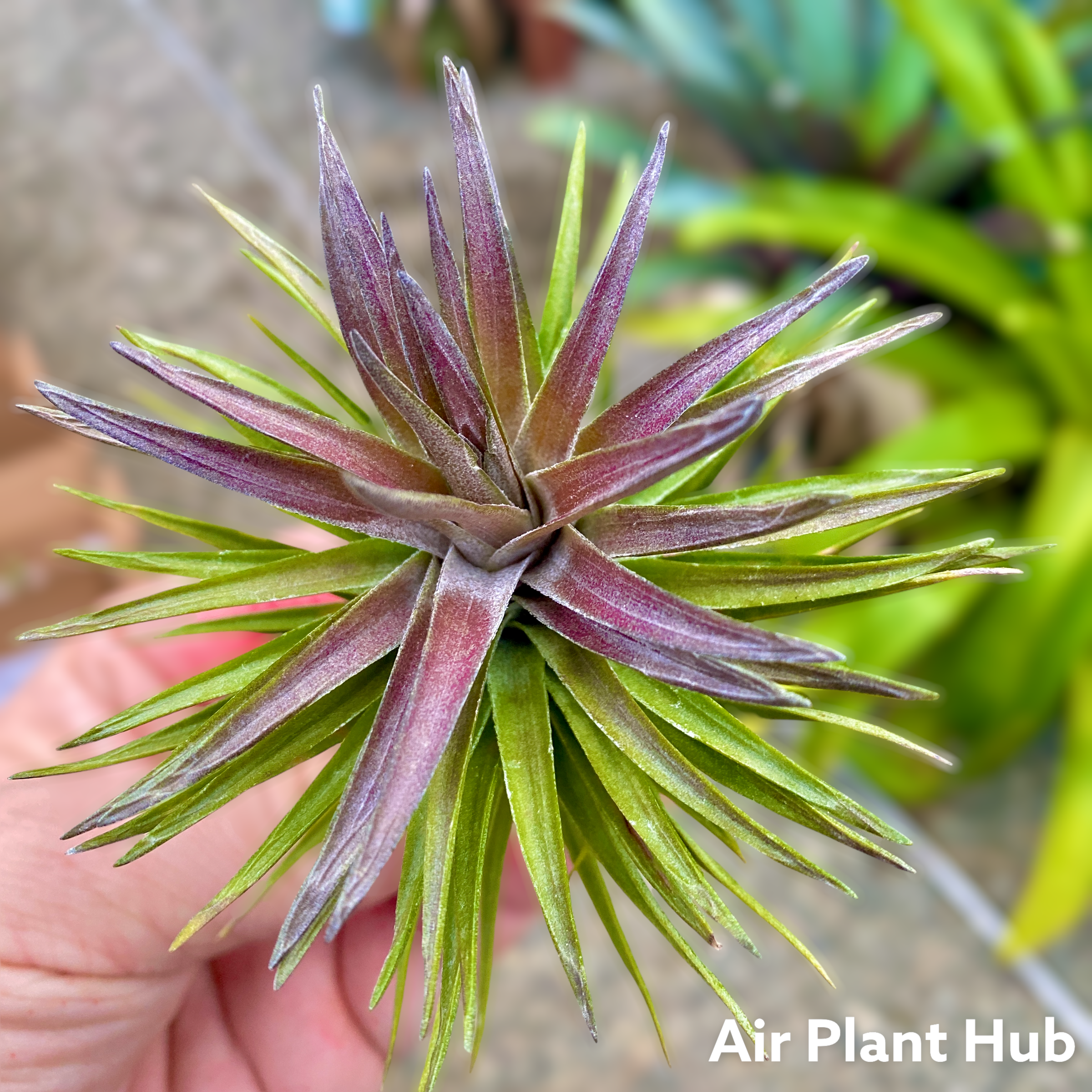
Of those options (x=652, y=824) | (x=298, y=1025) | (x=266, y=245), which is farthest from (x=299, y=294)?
(x=298, y=1025)

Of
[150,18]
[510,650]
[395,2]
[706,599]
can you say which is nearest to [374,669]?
[510,650]

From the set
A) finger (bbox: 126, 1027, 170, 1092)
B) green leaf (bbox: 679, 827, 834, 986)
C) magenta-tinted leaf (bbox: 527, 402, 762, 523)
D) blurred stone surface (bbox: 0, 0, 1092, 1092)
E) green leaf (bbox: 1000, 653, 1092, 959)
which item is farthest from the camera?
blurred stone surface (bbox: 0, 0, 1092, 1092)

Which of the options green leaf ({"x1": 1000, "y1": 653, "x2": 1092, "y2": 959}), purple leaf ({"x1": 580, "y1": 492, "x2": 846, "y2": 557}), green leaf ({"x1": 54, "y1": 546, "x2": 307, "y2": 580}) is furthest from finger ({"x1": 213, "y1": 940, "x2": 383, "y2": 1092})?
green leaf ({"x1": 1000, "y1": 653, "x2": 1092, "y2": 959})

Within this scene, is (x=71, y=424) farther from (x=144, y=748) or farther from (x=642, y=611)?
(x=642, y=611)

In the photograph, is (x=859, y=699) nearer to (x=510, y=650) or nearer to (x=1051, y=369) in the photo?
(x=1051, y=369)

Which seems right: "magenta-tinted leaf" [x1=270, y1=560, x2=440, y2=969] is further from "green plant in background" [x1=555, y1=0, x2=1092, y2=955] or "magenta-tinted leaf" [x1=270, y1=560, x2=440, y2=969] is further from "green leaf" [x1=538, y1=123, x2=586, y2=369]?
"green plant in background" [x1=555, y1=0, x2=1092, y2=955]

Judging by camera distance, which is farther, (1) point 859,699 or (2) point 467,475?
(1) point 859,699
